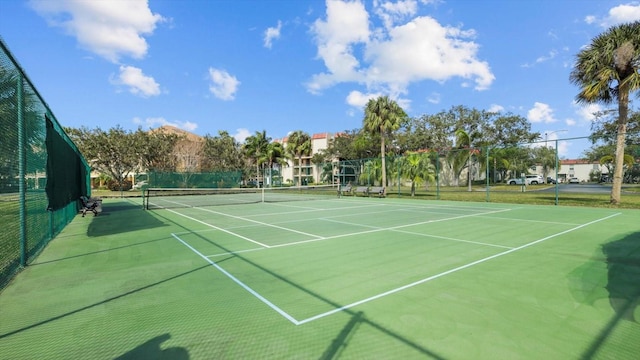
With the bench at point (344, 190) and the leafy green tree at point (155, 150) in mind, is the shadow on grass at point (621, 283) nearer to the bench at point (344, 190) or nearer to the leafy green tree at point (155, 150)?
the bench at point (344, 190)

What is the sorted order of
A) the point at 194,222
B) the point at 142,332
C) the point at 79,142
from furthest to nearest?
the point at 79,142, the point at 194,222, the point at 142,332

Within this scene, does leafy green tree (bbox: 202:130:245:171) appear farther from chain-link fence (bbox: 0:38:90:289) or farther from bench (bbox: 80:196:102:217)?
chain-link fence (bbox: 0:38:90:289)

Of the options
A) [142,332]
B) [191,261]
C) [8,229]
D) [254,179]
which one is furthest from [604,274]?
[254,179]

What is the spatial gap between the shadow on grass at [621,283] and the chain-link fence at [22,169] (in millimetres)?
7626

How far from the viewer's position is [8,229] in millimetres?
5711

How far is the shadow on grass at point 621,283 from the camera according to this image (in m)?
3.11

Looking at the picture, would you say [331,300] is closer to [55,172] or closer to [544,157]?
[55,172]

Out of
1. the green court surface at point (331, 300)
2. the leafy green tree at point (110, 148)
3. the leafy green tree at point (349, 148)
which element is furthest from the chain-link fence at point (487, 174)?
the leafy green tree at point (110, 148)

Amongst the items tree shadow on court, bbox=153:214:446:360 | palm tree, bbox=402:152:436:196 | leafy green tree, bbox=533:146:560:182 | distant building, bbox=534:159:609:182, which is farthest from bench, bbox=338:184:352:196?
distant building, bbox=534:159:609:182

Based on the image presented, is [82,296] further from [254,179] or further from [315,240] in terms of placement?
[254,179]

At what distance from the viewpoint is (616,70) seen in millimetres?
14656

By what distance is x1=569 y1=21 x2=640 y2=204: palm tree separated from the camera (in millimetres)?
14156

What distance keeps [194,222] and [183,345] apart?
8797 mm

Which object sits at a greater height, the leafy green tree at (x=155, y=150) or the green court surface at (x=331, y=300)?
the leafy green tree at (x=155, y=150)
